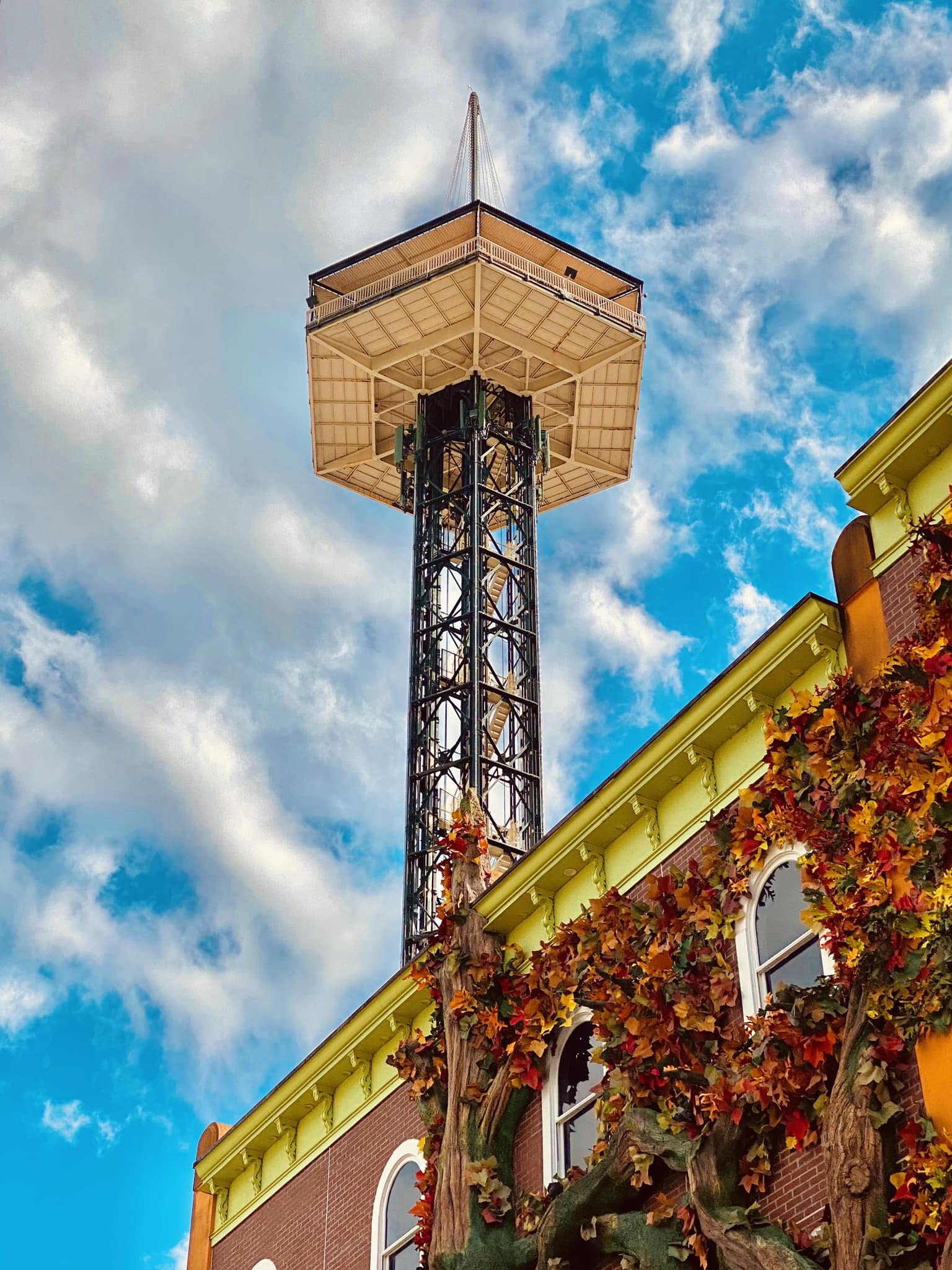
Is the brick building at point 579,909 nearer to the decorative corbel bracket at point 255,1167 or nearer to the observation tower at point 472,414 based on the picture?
the decorative corbel bracket at point 255,1167

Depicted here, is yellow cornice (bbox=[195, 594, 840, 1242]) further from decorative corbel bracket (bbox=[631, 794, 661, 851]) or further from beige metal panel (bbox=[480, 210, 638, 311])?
beige metal panel (bbox=[480, 210, 638, 311])

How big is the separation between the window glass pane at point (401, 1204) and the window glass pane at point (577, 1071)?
10.7ft

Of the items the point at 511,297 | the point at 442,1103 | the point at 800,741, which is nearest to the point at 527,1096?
the point at 442,1103

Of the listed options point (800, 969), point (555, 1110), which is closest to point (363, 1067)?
point (555, 1110)

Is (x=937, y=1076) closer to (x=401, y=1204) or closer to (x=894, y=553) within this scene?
(x=894, y=553)

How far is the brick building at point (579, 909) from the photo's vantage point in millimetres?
17000

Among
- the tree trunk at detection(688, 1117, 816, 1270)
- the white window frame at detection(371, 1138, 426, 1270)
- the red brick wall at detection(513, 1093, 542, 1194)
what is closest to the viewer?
the tree trunk at detection(688, 1117, 816, 1270)

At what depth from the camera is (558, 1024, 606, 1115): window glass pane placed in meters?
19.2

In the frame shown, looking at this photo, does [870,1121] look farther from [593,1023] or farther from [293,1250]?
[293,1250]

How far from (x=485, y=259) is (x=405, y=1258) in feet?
112

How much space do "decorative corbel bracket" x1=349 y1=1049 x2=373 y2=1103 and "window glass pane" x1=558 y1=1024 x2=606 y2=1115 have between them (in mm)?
4902

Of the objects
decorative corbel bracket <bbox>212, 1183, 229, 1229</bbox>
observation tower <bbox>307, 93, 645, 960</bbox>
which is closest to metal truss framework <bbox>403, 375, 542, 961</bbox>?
observation tower <bbox>307, 93, 645, 960</bbox>

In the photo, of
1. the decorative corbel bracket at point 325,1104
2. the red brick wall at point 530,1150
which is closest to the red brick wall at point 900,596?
the red brick wall at point 530,1150

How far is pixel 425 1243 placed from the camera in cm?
2012
